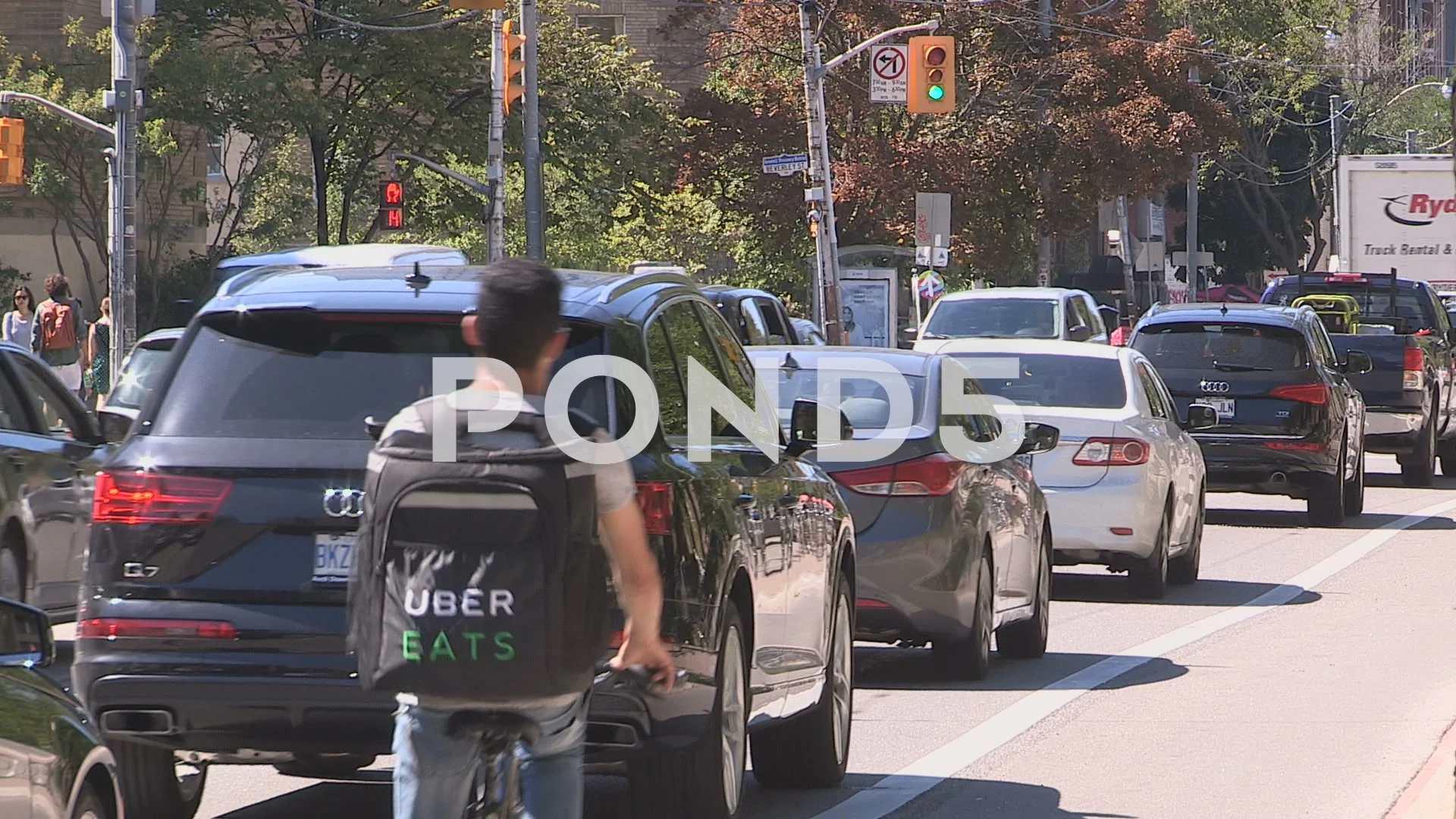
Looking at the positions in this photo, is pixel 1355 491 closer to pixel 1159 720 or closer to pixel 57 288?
pixel 1159 720

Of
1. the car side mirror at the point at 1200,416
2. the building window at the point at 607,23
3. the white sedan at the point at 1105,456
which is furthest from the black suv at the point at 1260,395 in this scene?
the building window at the point at 607,23

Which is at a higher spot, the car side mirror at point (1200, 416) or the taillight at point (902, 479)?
the taillight at point (902, 479)

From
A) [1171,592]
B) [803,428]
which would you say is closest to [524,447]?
[803,428]

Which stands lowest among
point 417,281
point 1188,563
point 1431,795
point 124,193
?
point 1188,563

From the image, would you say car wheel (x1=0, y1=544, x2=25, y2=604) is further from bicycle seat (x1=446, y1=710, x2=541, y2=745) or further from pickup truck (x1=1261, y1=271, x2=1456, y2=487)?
pickup truck (x1=1261, y1=271, x2=1456, y2=487)

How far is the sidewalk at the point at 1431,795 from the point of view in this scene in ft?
25.5

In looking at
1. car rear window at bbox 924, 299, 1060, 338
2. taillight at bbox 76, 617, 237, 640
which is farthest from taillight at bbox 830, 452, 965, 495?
car rear window at bbox 924, 299, 1060, 338

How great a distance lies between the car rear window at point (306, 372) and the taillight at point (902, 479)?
4579mm

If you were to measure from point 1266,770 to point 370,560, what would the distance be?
204 inches

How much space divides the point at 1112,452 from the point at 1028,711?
15.5 feet

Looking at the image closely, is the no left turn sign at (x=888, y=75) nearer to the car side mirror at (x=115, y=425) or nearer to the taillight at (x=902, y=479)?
the taillight at (x=902, y=479)

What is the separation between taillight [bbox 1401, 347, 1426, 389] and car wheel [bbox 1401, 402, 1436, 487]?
71 centimetres

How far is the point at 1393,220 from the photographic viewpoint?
39.8 metres

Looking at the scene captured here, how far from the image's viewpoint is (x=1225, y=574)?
56.2 ft
